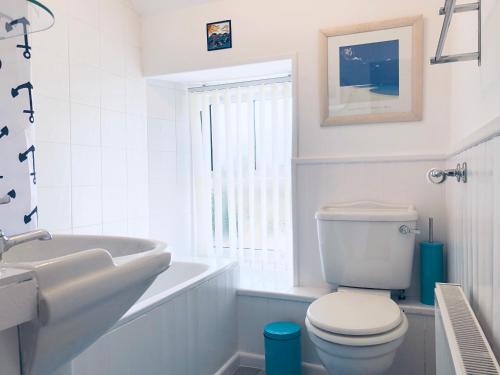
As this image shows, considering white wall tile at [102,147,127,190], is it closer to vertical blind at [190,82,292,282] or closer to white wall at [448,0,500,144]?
vertical blind at [190,82,292,282]

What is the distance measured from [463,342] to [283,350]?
1.37 metres

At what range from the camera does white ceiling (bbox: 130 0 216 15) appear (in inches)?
98.9

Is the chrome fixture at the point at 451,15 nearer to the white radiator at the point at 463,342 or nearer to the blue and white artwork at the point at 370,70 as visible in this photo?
the white radiator at the point at 463,342

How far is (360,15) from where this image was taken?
7.13ft

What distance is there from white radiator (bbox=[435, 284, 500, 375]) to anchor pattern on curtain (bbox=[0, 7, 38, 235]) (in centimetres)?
151

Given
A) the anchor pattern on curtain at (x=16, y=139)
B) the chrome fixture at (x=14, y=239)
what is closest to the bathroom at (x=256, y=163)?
the anchor pattern on curtain at (x=16, y=139)

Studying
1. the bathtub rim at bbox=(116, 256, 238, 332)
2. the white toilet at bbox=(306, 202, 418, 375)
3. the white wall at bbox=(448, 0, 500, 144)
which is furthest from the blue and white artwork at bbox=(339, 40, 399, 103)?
the bathtub rim at bbox=(116, 256, 238, 332)

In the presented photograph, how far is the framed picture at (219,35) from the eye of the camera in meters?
2.44

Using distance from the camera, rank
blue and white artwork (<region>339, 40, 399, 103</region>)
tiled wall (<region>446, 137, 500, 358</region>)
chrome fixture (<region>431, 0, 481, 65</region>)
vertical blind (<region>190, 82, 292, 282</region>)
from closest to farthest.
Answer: tiled wall (<region>446, 137, 500, 358</region>) → chrome fixture (<region>431, 0, 481, 65</region>) → blue and white artwork (<region>339, 40, 399, 103</region>) → vertical blind (<region>190, 82, 292, 282</region>)

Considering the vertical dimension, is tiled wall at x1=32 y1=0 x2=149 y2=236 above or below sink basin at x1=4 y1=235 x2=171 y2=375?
above

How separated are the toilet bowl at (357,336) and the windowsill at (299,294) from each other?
33cm

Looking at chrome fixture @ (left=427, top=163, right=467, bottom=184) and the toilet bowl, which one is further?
the toilet bowl

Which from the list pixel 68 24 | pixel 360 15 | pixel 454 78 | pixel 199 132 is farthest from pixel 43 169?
pixel 454 78

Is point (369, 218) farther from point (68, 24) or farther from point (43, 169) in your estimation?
point (68, 24)
